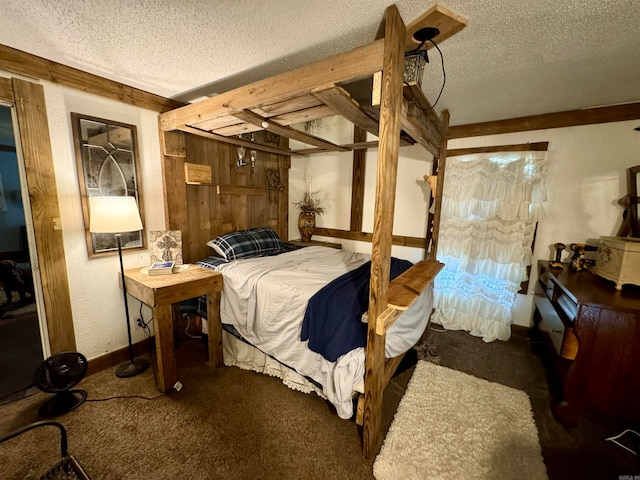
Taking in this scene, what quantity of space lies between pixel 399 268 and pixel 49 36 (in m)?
2.88

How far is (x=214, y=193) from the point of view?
281 cm

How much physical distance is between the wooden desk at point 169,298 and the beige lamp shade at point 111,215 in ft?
1.39

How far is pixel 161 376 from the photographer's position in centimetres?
186

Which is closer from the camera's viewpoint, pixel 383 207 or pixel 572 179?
pixel 383 207

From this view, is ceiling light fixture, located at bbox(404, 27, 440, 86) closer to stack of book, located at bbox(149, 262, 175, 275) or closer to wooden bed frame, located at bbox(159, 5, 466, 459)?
wooden bed frame, located at bbox(159, 5, 466, 459)

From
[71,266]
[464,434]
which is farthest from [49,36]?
[464,434]

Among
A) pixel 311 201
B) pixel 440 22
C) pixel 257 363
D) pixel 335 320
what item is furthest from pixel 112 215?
pixel 311 201

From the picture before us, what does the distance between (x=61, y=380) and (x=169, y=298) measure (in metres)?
0.89

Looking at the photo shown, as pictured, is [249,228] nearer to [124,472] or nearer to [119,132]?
[119,132]

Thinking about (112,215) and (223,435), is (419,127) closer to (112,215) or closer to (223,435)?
(112,215)

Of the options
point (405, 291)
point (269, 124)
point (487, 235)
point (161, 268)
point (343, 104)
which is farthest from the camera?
point (487, 235)

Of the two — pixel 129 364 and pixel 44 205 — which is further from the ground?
pixel 44 205

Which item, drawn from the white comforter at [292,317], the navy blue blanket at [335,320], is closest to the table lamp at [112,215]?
the white comforter at [292,317]

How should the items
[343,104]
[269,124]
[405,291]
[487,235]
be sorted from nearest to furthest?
[343,104] < [405,291] < [269,124] < [487,235]
